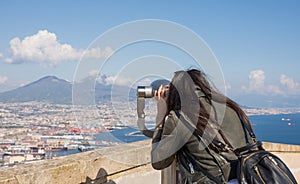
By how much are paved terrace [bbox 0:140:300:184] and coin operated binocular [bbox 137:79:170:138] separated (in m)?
0.51

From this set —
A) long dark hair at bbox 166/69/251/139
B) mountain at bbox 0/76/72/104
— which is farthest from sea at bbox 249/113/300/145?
mountain at bbox 0/76/72/104

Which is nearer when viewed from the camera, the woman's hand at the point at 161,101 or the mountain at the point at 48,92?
the woman's hand at the point at 161,101

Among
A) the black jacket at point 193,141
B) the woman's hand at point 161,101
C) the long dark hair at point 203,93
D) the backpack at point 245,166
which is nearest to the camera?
the backpack at point 245,166

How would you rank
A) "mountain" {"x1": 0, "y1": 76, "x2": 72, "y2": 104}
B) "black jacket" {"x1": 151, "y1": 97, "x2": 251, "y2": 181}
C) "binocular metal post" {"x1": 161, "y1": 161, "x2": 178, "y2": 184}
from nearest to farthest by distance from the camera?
"black jacket" {"x1": 151, "y1": 97, "x2": 251, "y2": 181}, "mountain" {"x1": 0, "y1": 76, "x2": 72, "y2": 104}, "binocular metal post" {"x1": 161, "y1": 161, "x2": 178, "y2": 184}

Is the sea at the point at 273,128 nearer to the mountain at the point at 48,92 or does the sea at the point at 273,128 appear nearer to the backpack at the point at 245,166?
the backpack at the point at 245,166

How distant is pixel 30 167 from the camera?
2330 mm

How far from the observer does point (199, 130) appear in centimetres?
187

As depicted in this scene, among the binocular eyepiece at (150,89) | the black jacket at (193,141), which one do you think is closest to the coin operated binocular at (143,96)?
the binocular eyepiece at (150,89)

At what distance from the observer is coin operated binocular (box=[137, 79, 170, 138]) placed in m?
2.24

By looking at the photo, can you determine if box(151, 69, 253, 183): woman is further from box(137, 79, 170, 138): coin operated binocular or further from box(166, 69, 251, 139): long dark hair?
box(137, 79, 170, 138): coin operated binocular

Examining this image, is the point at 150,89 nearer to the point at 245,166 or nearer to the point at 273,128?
the point at 245,166

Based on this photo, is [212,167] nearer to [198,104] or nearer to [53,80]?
[198,104]

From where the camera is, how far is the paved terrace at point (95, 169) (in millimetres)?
2209

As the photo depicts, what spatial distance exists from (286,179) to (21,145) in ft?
7.82
